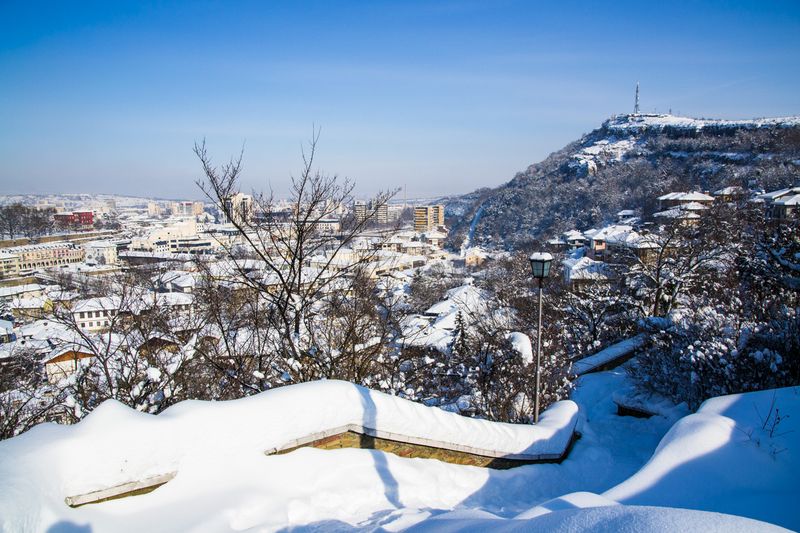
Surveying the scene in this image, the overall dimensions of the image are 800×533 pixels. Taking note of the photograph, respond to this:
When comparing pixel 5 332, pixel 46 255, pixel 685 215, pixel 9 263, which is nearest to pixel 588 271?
pixel 685 215

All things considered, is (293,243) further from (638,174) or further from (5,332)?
(638,174)

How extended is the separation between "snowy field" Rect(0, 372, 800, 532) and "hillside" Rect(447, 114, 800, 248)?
41.7 metres

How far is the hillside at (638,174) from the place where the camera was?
48062mm

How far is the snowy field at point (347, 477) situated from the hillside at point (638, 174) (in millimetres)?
41746

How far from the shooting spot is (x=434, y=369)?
983 cm

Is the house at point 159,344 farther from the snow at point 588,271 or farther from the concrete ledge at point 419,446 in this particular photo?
the snow at point 588,271

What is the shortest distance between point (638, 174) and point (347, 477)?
2589 inches

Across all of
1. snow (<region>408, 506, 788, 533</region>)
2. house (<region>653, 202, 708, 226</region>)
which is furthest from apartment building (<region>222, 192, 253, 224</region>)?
house (<region>653, 202, 708, 226</region>)

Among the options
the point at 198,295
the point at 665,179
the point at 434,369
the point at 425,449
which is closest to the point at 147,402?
the point at 198,295

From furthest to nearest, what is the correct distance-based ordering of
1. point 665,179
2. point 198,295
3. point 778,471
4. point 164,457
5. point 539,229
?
1. point 539,229
2. point 665,179
3. point 198,295
4. point 778,471
5. point 164,457

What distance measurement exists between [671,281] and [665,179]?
50703mm

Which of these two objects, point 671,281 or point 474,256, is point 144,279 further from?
point 474,256

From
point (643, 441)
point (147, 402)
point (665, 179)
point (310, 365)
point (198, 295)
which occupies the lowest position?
point (643, 441)

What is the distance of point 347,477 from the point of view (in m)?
3.83
